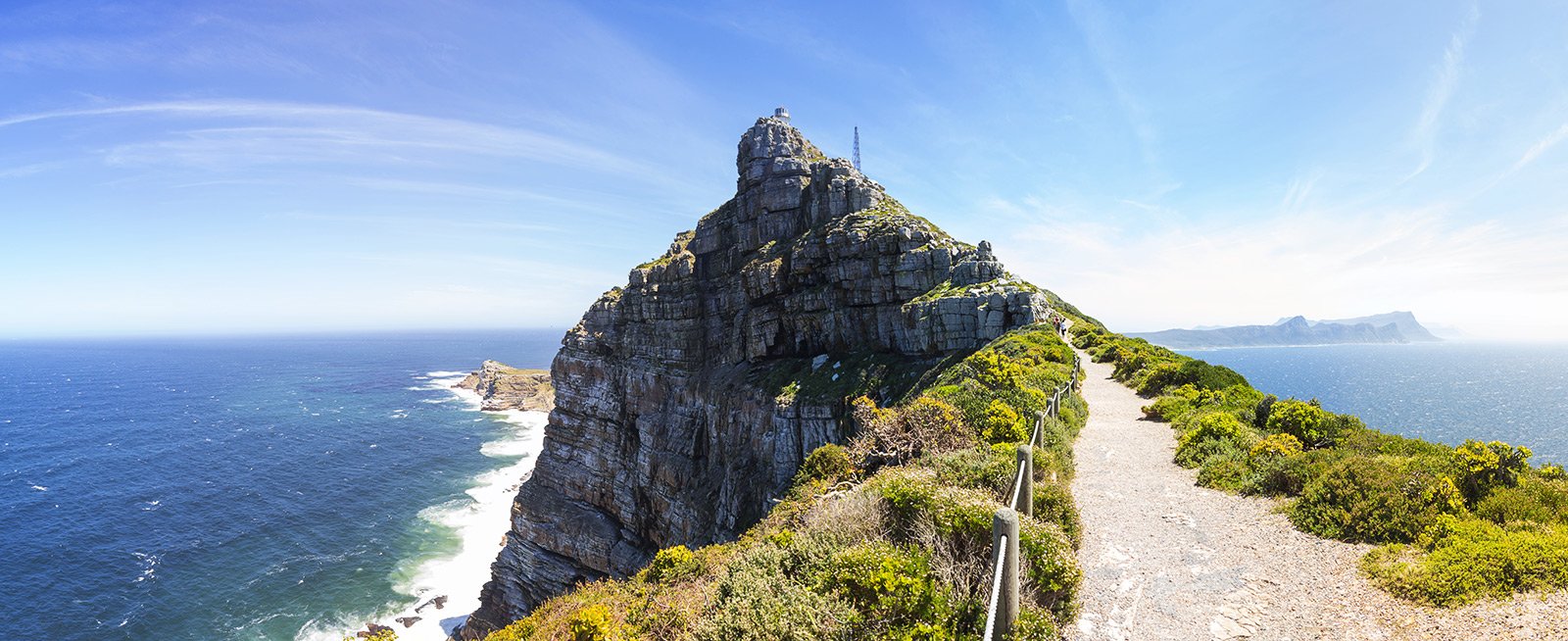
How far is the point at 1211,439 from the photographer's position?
637 inches

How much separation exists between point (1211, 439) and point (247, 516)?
271 ft

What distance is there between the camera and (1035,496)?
11.2 meters

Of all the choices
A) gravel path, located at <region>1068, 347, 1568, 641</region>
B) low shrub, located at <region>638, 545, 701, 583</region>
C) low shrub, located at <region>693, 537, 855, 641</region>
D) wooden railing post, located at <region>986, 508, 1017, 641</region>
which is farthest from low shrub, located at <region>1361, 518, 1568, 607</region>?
low shrub, located at <region>638, 545, 701, 583</region>

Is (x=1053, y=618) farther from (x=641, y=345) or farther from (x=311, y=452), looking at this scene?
(x=311, y=452)

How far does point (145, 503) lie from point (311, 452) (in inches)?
801

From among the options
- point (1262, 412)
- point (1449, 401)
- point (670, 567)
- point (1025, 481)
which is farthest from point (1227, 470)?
point (1449, 401)

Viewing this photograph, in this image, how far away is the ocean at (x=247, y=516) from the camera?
43.5 m

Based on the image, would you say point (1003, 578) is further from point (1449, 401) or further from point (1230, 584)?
point (1449, 401)

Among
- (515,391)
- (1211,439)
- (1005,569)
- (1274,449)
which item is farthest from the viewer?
(515,391)

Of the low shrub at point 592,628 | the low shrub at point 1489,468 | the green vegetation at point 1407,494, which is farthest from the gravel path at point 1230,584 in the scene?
the low shrub at point 592,628

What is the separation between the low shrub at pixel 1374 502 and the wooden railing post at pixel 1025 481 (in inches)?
207

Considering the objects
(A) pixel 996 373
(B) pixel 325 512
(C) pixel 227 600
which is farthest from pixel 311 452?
(A) pixel 996 373

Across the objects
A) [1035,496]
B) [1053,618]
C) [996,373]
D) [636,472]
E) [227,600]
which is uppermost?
[996,373]

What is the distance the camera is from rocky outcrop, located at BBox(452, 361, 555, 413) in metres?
118
